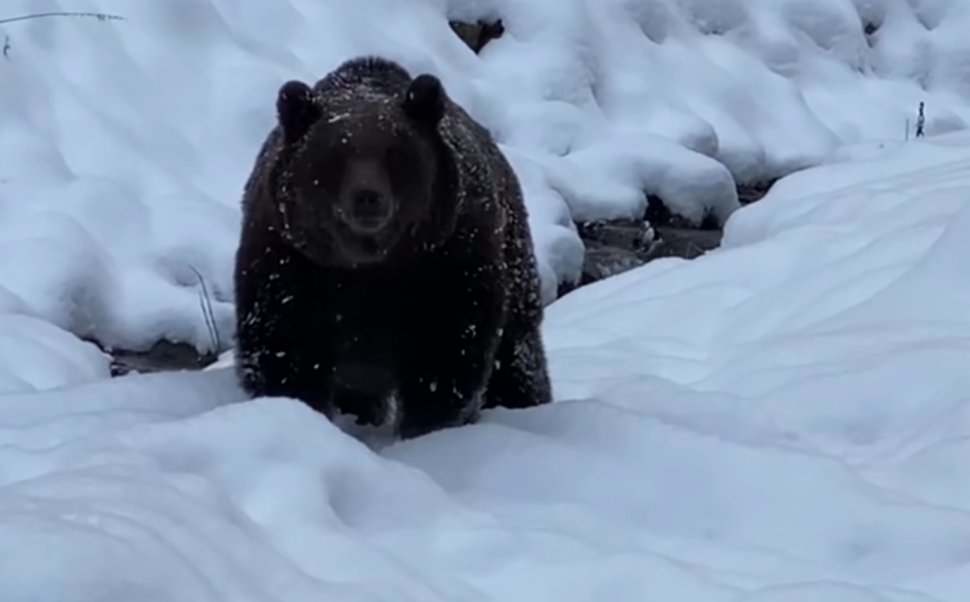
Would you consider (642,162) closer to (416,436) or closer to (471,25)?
(471,25)

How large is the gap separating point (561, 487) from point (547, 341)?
3.18 meters

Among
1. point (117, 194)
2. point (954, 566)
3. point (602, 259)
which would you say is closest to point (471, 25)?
point (602, 259)

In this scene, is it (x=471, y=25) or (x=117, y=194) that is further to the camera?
(x=471, y=25)

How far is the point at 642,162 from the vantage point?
10.9 meters

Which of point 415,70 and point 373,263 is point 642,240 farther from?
point 373,263

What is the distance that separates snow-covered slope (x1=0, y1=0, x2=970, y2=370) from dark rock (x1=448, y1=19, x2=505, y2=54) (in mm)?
66

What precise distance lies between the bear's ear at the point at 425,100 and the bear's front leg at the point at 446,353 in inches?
17.8

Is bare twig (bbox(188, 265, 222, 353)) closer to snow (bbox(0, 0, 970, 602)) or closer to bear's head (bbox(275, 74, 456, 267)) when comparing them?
snow (bbox(0, 0, 970, 602))

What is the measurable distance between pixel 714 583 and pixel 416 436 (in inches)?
63.2

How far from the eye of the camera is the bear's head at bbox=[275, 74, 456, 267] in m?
4.21

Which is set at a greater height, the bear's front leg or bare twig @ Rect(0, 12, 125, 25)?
bare twig @ Rect(0, 12, 125, 25)

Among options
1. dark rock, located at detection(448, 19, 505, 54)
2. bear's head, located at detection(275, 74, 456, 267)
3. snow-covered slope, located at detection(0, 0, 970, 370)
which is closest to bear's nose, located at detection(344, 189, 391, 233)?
bear's head, located at detection(275, 74, 456, 267)

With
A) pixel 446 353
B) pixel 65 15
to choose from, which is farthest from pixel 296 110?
pixel 65 15

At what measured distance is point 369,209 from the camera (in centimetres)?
409
